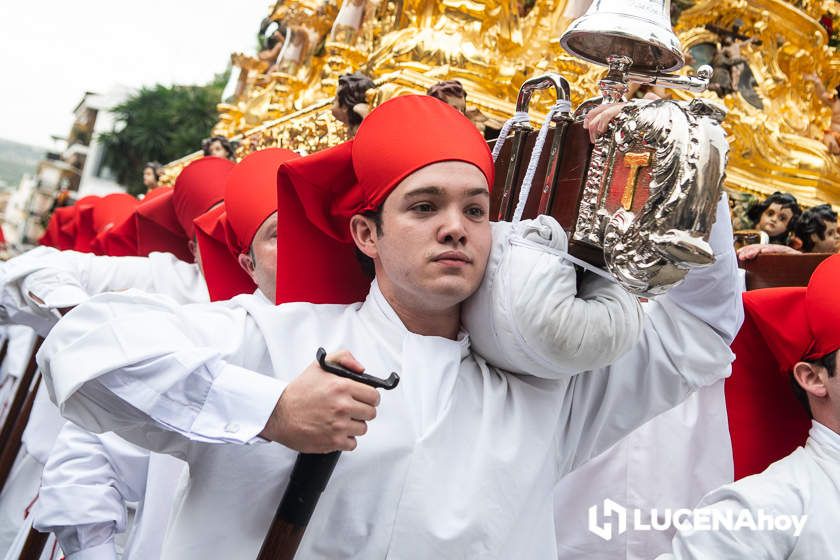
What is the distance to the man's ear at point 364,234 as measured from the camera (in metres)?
1.98

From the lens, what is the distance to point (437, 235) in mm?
1795

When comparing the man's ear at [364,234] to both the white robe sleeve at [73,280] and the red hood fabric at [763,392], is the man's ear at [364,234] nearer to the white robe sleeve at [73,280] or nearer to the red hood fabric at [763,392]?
the red hood fabric at [763,392]

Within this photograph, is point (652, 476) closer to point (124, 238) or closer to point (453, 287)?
point (453, 287)

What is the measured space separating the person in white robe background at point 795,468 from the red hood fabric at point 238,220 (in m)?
1.66

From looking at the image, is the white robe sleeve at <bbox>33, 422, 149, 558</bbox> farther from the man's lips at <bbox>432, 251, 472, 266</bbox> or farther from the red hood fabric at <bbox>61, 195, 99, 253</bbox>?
the red hood fabric at <bbox>61, 195, 99, 253</bbox>

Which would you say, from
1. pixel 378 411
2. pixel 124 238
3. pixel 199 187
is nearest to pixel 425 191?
pixel 378 411

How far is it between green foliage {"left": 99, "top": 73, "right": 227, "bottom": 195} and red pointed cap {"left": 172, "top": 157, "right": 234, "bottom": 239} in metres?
22.8

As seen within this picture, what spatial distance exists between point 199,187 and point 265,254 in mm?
1239

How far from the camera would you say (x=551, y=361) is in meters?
1.68

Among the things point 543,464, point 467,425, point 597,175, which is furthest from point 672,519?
point 597,175

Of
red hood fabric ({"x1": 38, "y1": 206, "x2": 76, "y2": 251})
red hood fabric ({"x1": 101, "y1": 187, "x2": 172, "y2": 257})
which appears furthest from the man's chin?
red hood fabric ({"x1": 38, "y1": 206, "x2": 76, "y2": 251})

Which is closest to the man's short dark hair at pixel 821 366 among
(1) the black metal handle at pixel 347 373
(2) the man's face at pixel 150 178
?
(1) the black metal handle at pixel 347 373

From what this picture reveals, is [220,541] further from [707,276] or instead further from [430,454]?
[707,276]

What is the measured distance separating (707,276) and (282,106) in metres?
5.06
